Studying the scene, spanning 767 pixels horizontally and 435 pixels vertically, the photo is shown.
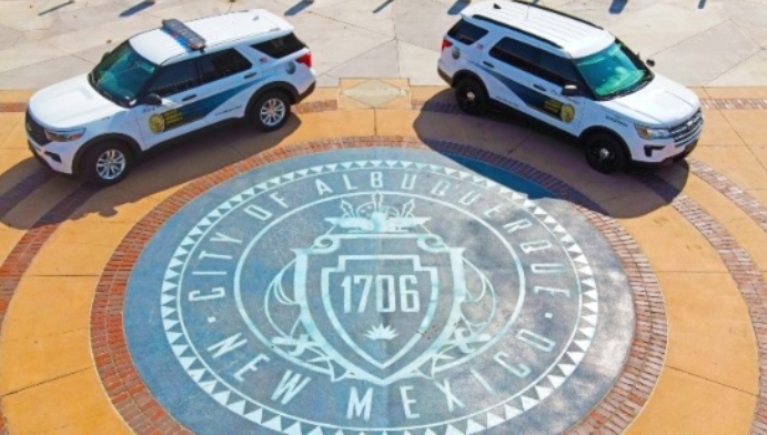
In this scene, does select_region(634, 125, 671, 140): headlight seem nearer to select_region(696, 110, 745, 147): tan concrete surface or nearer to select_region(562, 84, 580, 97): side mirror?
select_region(562, 84, 580, 97): side mirror

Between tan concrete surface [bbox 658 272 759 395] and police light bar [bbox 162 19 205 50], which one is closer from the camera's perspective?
tan concrete surface [bbox 658 272 759 395]

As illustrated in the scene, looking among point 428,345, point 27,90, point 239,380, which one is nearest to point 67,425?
point 239,380

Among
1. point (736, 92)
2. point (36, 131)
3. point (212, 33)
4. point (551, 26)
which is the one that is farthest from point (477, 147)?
point (36, 131)

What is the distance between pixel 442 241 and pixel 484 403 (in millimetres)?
3021

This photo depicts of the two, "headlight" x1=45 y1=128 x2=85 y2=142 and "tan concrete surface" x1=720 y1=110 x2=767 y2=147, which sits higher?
"headlight" x1=45 y1=128 x2=85 y2=142

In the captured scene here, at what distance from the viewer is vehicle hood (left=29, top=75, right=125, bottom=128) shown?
11.7m

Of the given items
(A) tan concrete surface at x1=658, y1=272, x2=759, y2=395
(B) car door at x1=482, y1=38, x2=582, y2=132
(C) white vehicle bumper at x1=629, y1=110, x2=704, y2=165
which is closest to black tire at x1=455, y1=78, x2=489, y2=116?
(B) car door at x1=482, y1=38, x2=582, y2=132

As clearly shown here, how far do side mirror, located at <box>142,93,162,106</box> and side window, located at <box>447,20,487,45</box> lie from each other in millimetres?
5777

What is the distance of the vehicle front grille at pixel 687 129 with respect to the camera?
12.2m

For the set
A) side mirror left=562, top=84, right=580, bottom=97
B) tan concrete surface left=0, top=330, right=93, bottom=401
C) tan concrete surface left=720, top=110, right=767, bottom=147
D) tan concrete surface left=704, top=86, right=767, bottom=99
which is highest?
side mirror left=562, top=84, right=580, bottom=97

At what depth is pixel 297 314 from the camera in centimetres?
970

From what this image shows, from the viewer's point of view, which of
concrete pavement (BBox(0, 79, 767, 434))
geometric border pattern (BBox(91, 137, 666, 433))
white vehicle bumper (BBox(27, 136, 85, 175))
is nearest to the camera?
geometric border pattern (BBox(91, 137, 666, 433))

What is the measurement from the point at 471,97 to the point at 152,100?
6.02 m

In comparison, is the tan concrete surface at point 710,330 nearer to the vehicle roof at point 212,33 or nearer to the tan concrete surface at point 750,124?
the tan concrete surface at point 750,124
